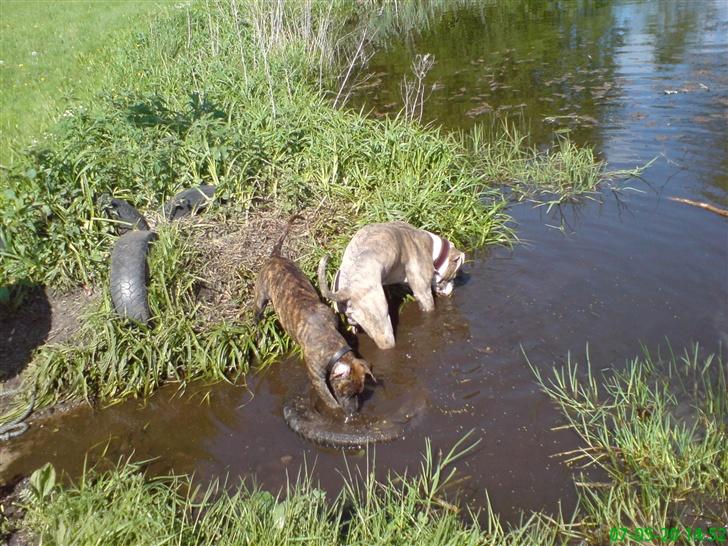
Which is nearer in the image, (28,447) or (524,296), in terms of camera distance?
(28,447)

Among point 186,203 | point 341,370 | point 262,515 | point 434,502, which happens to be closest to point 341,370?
point 341,370

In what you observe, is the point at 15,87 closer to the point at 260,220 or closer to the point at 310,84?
the point at 310,84

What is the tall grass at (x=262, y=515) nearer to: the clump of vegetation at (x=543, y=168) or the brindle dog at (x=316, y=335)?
the brindle dog at (x=316, y=335)

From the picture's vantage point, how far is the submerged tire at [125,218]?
6.48 m

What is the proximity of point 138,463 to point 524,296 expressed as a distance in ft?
12.0

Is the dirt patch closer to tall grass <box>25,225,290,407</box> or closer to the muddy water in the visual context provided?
tall grass <box>25,225,290,407</box>

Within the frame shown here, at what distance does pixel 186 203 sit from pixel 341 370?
300 cm

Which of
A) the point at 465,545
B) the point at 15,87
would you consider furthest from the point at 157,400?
the point at 15,87

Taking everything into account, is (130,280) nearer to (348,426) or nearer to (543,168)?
(348,426)

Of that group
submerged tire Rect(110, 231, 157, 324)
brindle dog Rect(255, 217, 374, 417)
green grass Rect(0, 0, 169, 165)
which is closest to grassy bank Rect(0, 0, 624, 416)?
submerged tire Rect(110, 231, 157, 324)

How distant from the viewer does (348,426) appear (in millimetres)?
4812

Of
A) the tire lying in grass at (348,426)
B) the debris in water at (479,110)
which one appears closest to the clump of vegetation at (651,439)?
the tire lying in grass at (348,426)

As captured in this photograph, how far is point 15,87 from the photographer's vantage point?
11.5 meters

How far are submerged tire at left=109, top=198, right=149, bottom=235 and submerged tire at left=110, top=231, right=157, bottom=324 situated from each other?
525 mm
